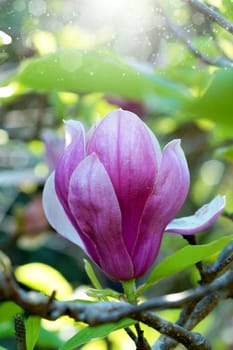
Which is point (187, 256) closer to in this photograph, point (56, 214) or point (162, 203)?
point (162, 203)

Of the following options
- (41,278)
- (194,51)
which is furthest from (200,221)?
(41,278)

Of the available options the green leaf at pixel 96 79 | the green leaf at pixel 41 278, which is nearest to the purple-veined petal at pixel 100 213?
the green leaf at pixel 96 79

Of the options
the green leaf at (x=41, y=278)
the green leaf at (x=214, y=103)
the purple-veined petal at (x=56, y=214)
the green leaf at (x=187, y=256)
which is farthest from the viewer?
the green leaf at (x=41, y=278)

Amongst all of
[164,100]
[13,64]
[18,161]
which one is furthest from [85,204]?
[18,161]

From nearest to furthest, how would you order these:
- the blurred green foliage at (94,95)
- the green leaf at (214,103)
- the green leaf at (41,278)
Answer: the green leaf at (214,103)
the blurred green foliage at (94,95)
the green leaf at (41,278)

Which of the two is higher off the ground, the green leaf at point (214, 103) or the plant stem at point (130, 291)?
the green leaf at point (214, 103)

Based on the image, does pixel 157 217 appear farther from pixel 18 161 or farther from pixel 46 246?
pixel 46 246

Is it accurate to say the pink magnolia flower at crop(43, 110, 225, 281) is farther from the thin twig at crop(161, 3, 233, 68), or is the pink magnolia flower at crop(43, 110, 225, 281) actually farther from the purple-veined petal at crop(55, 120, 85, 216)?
the thin twig at crop(161, 3, 233, 68)

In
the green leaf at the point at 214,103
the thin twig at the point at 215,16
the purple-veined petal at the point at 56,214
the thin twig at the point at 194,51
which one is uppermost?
the green leaf at the point at 214,103

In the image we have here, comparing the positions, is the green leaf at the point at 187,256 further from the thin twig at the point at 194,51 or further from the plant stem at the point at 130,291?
the thin twig at the point at 194,51
